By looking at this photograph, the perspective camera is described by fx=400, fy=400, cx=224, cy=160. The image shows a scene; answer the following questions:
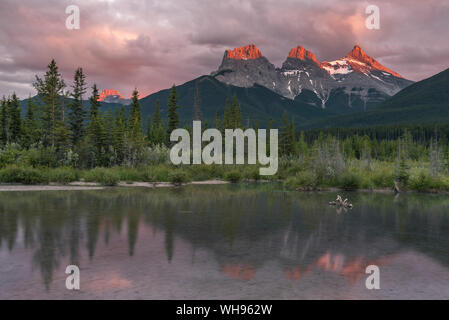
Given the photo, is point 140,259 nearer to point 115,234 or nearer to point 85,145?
point 115,234

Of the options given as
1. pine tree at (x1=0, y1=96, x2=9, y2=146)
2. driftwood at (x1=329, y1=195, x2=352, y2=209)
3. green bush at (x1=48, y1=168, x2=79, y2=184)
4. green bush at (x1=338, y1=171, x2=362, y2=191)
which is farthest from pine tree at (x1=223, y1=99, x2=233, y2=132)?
driftwood at (x1=329, y1=195, x2=352, y2=209)

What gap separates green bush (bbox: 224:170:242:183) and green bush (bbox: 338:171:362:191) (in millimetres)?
21285

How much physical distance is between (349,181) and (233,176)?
22.9 meters

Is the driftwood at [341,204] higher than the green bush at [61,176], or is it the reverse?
the green bush at [61,176]

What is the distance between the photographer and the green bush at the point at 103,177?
5541cm

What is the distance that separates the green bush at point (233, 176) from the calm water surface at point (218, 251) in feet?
123

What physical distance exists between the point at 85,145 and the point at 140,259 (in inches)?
2145

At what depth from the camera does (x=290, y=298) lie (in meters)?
12.1

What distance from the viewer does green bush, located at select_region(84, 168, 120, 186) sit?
55.4 m

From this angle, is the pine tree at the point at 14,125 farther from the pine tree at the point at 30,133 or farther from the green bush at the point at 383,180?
the green bush at the point at 383,180

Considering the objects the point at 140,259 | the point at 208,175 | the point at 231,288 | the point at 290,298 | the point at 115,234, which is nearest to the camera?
the point at 290,298

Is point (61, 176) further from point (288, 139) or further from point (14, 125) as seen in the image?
point (288, 139)

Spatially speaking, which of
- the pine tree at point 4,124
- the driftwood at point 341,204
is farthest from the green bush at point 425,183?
the pine tree at point 4,124

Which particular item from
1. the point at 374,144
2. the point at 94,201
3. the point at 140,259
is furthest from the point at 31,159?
the point at 374,144
